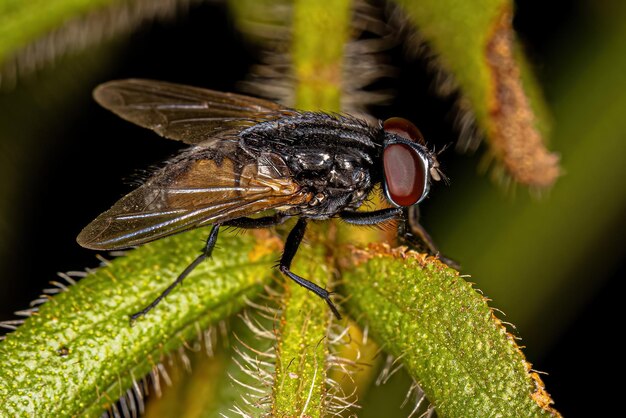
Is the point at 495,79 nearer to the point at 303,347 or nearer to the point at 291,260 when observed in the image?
the point at 291,260

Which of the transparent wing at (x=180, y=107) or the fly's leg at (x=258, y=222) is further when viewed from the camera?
the transparent wing at (x=180, y=107)

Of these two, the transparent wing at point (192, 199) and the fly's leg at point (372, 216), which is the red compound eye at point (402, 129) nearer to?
the fly's leg at point (372, 216)

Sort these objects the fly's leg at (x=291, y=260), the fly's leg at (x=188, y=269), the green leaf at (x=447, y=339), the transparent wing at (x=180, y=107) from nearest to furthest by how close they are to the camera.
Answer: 1. the green leaf at (x=447, y=339)
2. the fly's leg at (x=188, y=269)
3. the fly's leg at (x=291, y=260)
4. the transparent wing at (x=180, y=107)

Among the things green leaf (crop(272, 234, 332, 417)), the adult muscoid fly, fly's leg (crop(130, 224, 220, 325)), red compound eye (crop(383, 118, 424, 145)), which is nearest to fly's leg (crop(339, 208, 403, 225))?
the adult muscoid fly

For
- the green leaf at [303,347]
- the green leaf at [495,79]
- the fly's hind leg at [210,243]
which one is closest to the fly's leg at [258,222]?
the fly's hind leg at [210,243]

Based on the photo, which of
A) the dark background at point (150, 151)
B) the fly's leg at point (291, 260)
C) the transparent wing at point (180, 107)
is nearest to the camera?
the fly's leg at point (291, 260)

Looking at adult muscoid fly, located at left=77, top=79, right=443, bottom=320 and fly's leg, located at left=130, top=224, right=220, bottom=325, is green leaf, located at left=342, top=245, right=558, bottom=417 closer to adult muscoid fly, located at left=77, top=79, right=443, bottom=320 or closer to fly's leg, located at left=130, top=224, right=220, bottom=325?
adult muscoid fly, located at left=77, top=79, right=443, bottom=320
